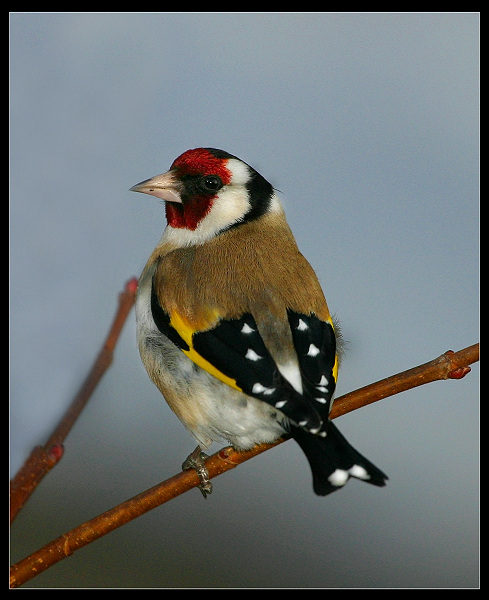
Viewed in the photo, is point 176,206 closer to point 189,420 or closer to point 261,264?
point 261,264

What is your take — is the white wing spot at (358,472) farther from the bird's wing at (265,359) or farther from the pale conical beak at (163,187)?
the pale conical beak at (163,187)

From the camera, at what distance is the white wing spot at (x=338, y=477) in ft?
5.89

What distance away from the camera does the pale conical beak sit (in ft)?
8.00

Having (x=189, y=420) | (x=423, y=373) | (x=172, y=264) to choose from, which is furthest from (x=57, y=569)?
(x=423, y=373)

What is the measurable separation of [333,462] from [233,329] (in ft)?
1.55

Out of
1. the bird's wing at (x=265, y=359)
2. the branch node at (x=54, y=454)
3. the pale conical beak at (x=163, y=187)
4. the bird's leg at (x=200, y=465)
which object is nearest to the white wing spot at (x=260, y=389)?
the bird's wing at (x=265, y=359)

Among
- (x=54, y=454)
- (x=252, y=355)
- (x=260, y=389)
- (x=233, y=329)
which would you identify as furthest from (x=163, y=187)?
(x=54, y=454)

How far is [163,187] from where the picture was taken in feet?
8.17

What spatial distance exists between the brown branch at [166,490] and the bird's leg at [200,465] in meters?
0.10

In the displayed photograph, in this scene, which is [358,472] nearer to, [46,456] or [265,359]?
[265,359]

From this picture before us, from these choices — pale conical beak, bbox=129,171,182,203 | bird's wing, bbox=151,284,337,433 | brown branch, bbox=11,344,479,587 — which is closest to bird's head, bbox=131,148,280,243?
pale conical beak, bbox=129,171,182,203

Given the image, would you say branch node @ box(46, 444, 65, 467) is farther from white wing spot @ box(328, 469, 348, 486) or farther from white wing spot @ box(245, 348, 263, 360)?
white wing spot @ box(328, 469, 348, 486)

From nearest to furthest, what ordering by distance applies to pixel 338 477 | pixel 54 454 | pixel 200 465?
pixel 54 454
pixel 338 477
pixel 200 465

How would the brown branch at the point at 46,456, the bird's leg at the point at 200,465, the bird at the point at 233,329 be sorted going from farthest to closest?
the bird's leg at the point at 200,465 → the bird at the point at 233,329 → the brown branch at the point at 46,456
